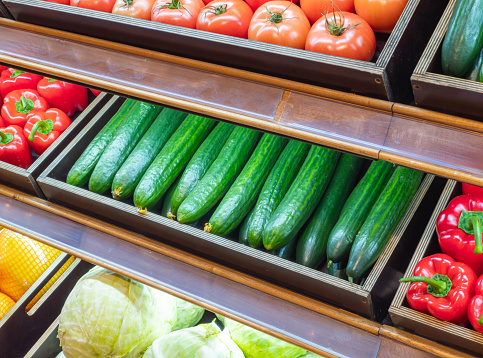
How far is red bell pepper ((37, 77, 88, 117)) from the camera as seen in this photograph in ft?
6.81

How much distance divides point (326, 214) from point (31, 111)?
1.35 meters

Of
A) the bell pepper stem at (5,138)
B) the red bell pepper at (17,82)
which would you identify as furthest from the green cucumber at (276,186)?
the red bell pepper at (17,82)

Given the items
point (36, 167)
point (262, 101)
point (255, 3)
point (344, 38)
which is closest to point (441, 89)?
point (344, 38)

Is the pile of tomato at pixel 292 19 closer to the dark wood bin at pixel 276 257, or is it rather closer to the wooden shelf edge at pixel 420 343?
the dark wood bin at pixel 276 257

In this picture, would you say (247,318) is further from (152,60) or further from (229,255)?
(152,60)

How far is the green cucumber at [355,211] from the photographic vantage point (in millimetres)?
1357

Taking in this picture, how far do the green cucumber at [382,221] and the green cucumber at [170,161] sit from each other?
0.63 meters

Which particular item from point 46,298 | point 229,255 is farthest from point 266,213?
point 46,298

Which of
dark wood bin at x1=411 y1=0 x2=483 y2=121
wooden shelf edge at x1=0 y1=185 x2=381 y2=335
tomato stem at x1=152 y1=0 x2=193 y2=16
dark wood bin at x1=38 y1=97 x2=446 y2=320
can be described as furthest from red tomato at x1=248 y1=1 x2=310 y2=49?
wooden shelf edge at x1=0 y1=185 x2=381 y2=335

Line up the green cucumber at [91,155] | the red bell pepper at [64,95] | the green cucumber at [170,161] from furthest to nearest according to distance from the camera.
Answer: the red bell pepper at [64,95] < the green cucumber at [91,155] < the green cucumber at [170,161]

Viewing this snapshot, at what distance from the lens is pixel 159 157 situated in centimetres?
165

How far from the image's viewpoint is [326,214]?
1452 millimetres

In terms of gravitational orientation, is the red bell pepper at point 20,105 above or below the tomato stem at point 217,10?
below

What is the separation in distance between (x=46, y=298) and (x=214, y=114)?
1380mm
